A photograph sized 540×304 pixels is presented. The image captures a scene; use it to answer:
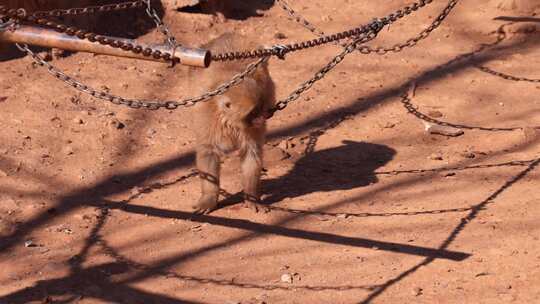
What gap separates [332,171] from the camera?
7852 mm

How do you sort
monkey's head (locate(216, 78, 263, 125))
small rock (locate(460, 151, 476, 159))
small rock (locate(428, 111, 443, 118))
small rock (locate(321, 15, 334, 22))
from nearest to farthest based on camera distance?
monkey's head (locate(216, 78, 263, 125)), small rock (locate(460, 151, 476, 159)), small rock (locate(428, 111, 443, 118)), small rock (locate(321, 15, 334, 22))

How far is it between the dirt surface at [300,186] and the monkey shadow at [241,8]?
18cm

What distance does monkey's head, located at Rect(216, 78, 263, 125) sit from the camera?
6719 mm

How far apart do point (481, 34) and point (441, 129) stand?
9.74ft

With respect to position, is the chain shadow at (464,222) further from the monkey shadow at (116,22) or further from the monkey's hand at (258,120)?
the monkey shadow at (116,22)

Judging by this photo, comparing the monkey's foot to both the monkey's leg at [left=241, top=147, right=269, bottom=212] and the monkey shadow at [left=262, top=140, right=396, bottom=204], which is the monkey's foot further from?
the monkey shadow at [left=262, top=140, right=396, bottom=204]

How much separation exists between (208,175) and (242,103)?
2.36ft

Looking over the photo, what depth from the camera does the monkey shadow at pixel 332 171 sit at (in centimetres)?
751

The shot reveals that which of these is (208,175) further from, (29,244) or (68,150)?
(68,150)

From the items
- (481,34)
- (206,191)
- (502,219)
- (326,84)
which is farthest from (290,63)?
(502,219)

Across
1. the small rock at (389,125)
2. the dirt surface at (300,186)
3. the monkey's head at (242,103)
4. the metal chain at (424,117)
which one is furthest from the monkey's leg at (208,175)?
the metal chain at (424,117)

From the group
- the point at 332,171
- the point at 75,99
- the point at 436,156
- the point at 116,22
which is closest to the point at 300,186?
the point at 332,171

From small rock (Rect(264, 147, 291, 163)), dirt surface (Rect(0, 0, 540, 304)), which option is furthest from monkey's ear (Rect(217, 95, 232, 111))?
small rock (Rect(264, 147, 291, 163))

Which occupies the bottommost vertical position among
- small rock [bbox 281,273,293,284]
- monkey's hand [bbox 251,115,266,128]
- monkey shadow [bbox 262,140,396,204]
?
monkey shadow [bbox 262,140,396,204]
